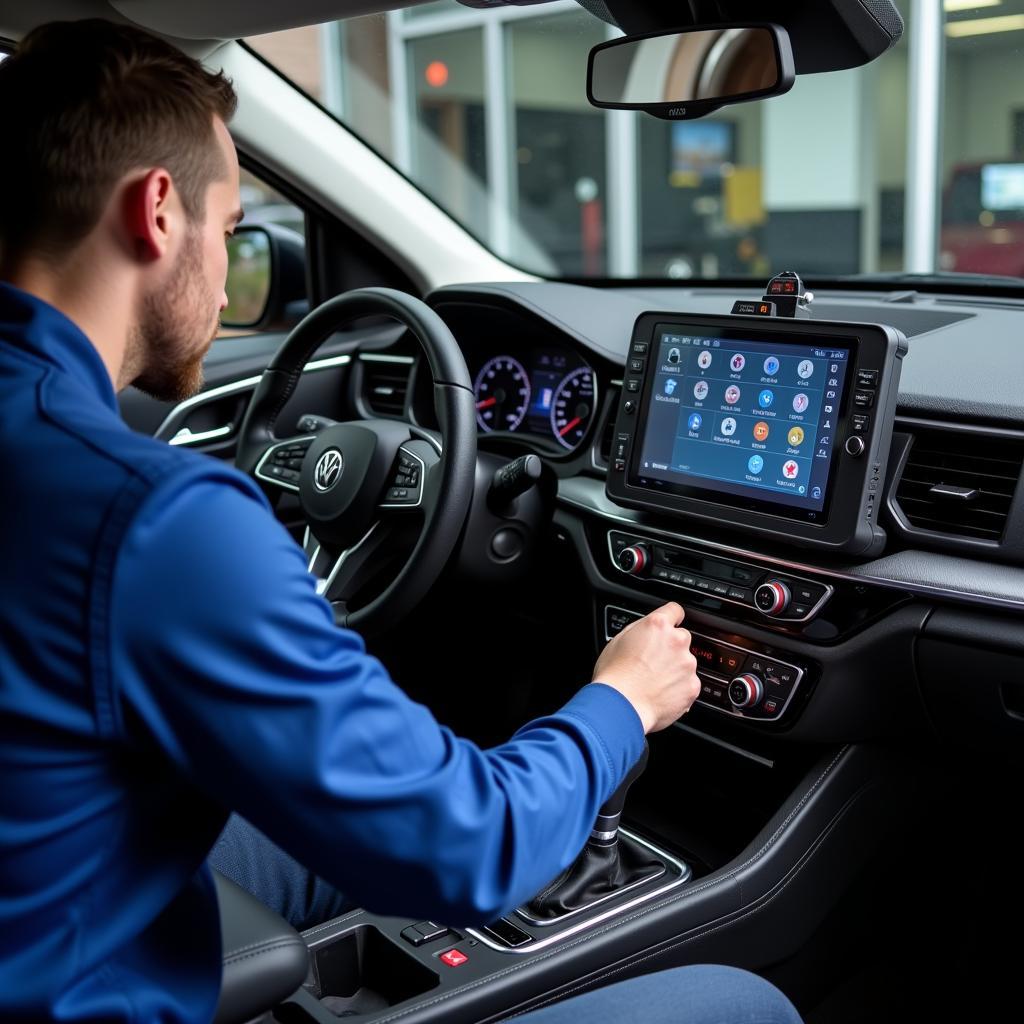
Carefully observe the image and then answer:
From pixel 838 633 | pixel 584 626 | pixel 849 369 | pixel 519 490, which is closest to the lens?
pixel 849 369

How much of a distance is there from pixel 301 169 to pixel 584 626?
51.0 inches

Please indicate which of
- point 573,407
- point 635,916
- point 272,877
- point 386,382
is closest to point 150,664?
point 272,877

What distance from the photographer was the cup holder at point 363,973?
5.82 feet

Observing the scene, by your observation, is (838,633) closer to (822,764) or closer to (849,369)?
(822,764)

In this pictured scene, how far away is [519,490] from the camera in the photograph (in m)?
2.14

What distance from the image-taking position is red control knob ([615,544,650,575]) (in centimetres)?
218

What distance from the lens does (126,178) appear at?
3.41ft

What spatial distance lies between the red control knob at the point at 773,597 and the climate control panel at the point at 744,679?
0.11 meters

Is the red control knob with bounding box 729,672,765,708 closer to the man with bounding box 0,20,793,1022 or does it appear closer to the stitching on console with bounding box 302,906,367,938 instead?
the stitching on console with bounding box 302,906,367,938

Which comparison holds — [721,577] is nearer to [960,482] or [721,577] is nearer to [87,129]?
[960,482]

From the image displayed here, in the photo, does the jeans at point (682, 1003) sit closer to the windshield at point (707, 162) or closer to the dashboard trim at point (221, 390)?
the dashboard trim at point (221, 390)

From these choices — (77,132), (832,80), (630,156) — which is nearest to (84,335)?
(77,132)

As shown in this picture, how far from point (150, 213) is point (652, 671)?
0.68 m

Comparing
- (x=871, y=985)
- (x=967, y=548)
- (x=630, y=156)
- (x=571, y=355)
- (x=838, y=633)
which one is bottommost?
(x=871, y=985)
